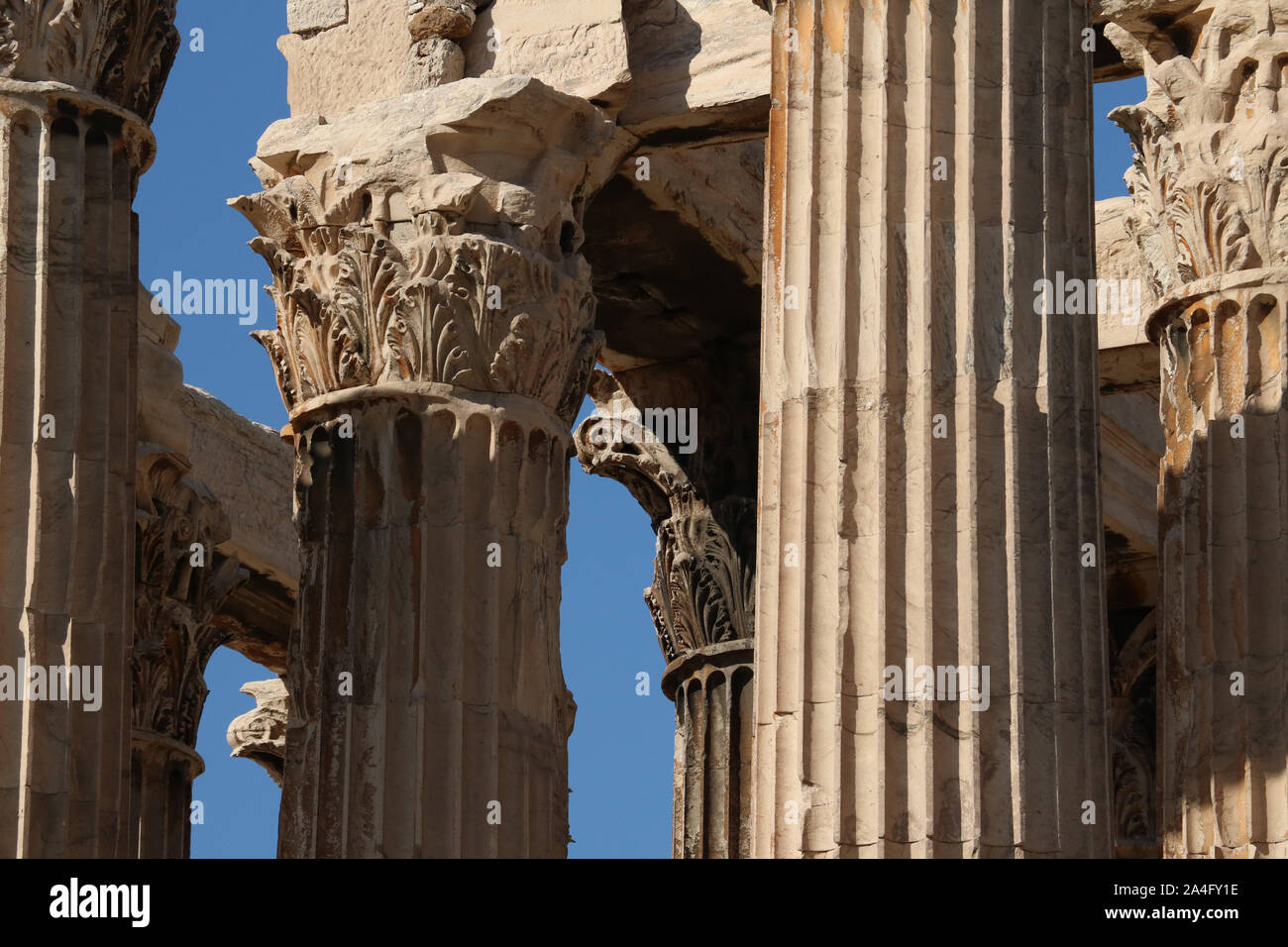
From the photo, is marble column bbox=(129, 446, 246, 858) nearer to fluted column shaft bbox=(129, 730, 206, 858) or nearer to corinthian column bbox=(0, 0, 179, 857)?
fluted column shaft bbox=(129, 730, 206, 858)

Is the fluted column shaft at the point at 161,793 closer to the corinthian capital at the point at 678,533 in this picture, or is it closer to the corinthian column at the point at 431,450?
the corinthian capital at the point at 678,533

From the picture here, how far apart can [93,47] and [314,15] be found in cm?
731

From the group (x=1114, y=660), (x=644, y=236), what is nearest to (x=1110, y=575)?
(x=1114, y=660)

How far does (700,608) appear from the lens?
3634 centimetres

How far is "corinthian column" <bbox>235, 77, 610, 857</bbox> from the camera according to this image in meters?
28.1

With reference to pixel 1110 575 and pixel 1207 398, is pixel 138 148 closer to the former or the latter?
pixel 1207 398

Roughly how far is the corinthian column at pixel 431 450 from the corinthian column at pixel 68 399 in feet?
12.3

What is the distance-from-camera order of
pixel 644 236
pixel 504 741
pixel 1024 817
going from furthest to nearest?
pixel 644 236 → pixel 504 741 → pixel 1024 817

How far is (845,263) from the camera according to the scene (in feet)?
80.9

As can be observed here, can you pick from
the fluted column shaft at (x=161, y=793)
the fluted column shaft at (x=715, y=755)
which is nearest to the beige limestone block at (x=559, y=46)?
the fluted column shaft at (x=715, y=755)

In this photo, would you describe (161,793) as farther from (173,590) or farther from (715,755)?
(715,755)

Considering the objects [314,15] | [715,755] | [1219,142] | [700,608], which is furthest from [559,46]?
[715,755]

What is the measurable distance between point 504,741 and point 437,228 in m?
4.42

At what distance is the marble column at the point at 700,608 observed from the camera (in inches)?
1406
